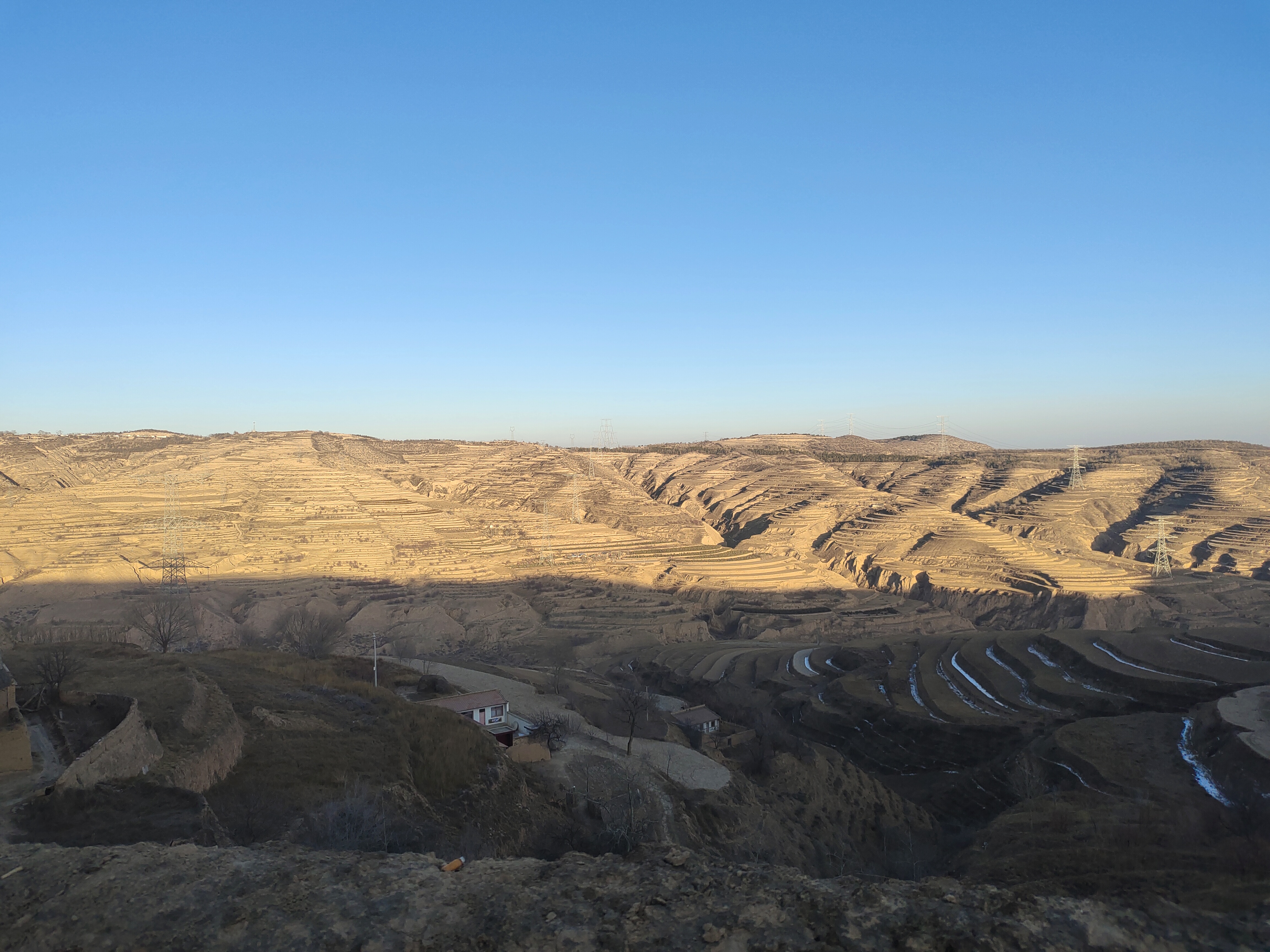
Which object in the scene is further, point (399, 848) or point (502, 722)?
point (502, 722)

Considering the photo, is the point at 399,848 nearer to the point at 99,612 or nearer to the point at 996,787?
the point at 996,787

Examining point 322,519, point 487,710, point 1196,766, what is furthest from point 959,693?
point 322,519

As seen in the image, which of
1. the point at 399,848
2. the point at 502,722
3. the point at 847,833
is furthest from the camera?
the point at 502,722

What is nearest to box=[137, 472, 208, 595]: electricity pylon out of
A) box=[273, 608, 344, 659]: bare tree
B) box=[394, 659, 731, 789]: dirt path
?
box=[273, 608, 344, 659]: bare tree

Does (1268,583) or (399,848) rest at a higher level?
(399,848)

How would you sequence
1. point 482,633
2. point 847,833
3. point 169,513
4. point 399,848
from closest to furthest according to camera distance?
1. point 399,848
2. point 847,833
3. point 482,633
4. point 169,513

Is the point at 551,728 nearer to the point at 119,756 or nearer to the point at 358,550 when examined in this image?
the point at 119,756

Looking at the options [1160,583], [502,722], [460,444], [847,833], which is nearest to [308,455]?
[460,444]
